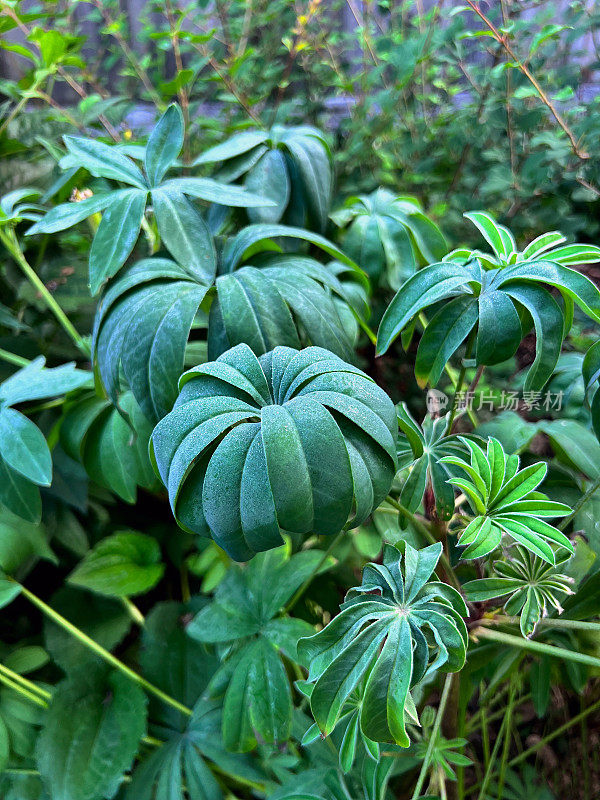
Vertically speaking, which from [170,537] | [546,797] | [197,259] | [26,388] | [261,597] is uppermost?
[197,259]

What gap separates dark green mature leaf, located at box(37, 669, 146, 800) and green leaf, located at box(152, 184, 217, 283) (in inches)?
26.3

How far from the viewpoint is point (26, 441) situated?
76 centimetres

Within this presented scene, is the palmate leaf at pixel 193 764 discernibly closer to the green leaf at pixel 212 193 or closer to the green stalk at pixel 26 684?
the green stalk at pixel 26 684

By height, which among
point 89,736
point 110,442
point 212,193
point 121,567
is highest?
point 212,193

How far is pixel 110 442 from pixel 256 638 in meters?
0.34

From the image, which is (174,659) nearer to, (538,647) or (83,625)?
(83,625)

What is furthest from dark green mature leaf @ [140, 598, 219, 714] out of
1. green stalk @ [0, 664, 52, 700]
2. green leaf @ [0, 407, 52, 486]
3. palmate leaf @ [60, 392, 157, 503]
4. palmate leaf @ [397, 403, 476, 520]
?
palmate leaf @ [397, 403, 476, 520]

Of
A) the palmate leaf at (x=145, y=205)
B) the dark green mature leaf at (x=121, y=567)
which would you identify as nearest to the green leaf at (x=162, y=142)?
the palmate leaf at (x=145, y=205)

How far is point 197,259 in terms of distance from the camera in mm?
738

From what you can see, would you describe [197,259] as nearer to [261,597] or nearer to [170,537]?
[261,597]

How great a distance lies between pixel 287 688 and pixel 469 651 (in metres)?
0.22

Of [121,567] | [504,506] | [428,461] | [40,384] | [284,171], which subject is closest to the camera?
[504,506]

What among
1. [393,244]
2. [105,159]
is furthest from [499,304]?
[105,159]

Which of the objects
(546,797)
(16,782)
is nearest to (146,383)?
(16,782)
